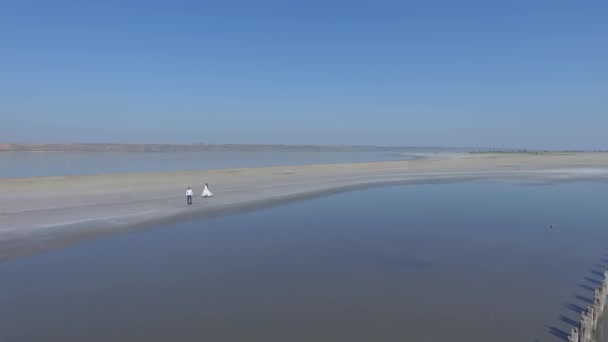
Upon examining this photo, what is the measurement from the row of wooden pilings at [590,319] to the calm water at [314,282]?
0.45m

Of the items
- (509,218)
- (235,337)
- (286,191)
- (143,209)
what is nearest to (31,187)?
(143,209)

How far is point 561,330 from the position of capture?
7.61m

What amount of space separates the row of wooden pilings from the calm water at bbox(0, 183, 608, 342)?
451 mm

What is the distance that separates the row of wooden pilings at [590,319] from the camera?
6746 millimetres

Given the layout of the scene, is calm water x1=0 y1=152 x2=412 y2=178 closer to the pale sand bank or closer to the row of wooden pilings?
the pale sand bank

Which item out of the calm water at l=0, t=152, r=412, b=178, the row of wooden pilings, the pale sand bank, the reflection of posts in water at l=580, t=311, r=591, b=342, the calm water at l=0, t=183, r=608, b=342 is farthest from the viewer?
the calm water at l=0, t=152, r=412, b=178

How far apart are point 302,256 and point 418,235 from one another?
5.49 metres

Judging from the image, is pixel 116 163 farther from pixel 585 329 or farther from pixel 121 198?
pixel 585 329

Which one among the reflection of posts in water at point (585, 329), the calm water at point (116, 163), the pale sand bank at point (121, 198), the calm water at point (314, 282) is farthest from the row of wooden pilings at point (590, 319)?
the calm water at point (116, 163)

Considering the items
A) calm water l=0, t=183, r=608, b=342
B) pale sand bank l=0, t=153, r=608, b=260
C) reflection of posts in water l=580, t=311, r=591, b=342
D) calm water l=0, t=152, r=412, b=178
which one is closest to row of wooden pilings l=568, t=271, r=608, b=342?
reflection of posts in water l=580, t=311, r=591, b=342

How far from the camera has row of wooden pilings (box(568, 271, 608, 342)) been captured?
22.1 ft

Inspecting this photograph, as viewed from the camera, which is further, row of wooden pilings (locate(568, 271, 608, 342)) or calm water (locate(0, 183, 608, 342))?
calm water (locate(0, 183, 608, 342))

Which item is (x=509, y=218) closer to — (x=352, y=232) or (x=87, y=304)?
(x=352, y=232)

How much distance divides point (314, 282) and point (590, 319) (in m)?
6.07
